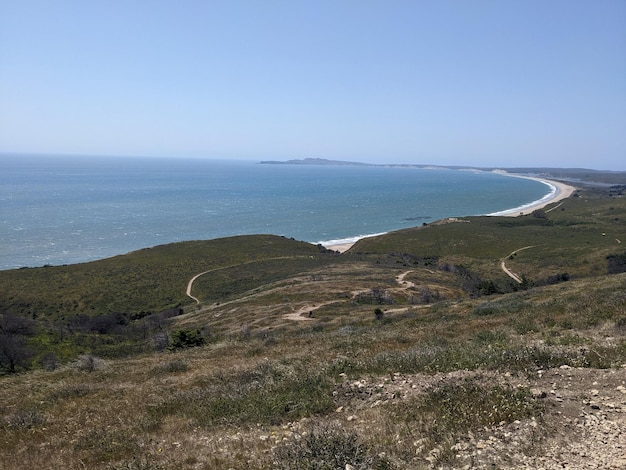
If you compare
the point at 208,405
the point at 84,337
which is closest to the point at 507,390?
the point at 208,405

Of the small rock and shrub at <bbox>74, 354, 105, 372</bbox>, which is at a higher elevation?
the small rock

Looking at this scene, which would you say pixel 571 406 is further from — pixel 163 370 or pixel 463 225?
pixel 463 225

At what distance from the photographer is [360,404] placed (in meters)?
11.0

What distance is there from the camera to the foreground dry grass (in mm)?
7902

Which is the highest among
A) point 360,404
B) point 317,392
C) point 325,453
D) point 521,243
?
point 325,453

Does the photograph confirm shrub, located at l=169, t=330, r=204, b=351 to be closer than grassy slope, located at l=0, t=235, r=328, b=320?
Yes

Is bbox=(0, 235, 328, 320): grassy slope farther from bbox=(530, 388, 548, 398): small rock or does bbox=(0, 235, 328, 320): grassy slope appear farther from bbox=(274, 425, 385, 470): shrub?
bbox=(530, 388, 548, 398): small rock

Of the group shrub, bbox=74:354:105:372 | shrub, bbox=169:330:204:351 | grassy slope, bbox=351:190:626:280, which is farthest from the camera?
grassy slope, bbox=351:190:626:280

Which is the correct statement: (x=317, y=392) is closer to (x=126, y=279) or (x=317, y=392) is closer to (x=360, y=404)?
(x=360, y=404)

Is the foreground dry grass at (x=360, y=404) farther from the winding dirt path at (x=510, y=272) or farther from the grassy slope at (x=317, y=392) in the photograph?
the winding dirt path at (x=510, y=272)

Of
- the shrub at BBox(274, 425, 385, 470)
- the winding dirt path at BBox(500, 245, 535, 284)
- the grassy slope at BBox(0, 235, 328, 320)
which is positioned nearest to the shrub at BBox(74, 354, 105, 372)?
the shrub at BBox(274, 425, 385, 470)

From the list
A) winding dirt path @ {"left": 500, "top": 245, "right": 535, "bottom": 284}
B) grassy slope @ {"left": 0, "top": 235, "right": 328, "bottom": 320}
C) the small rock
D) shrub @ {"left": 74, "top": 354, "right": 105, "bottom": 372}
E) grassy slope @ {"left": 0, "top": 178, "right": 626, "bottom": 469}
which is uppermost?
the small rock

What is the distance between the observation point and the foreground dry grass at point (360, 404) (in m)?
7.90

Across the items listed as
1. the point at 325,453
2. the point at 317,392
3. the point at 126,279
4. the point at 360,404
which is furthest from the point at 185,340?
the point at 126,279
